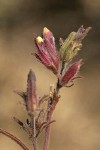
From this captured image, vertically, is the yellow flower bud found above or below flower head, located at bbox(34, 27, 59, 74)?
above

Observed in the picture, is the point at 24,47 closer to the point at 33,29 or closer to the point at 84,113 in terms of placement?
the point at 33,29

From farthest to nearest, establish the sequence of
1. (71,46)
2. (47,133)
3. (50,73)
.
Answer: (50,73) < (71,46) < (47,133)

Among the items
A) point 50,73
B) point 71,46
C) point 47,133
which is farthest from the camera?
point 50,73

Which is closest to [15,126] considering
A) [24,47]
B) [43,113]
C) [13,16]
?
[24,47]

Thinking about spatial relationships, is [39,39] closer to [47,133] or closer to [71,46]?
[71,46]

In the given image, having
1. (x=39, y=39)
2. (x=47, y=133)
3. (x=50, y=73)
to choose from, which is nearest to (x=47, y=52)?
(x=39, y=39)

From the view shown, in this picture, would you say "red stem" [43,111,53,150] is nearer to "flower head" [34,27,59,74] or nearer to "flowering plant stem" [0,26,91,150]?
"flowering plant stem" [0,26,91,150]

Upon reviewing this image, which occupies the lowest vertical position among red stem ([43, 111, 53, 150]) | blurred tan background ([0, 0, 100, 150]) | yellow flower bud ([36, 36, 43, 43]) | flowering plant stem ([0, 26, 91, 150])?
red stem ([43, 111, 53, 150])

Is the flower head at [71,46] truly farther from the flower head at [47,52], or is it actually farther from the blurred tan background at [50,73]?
the blurred tan background at [50,73]

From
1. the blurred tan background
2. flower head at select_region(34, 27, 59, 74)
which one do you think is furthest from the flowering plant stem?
the blurred tan background
